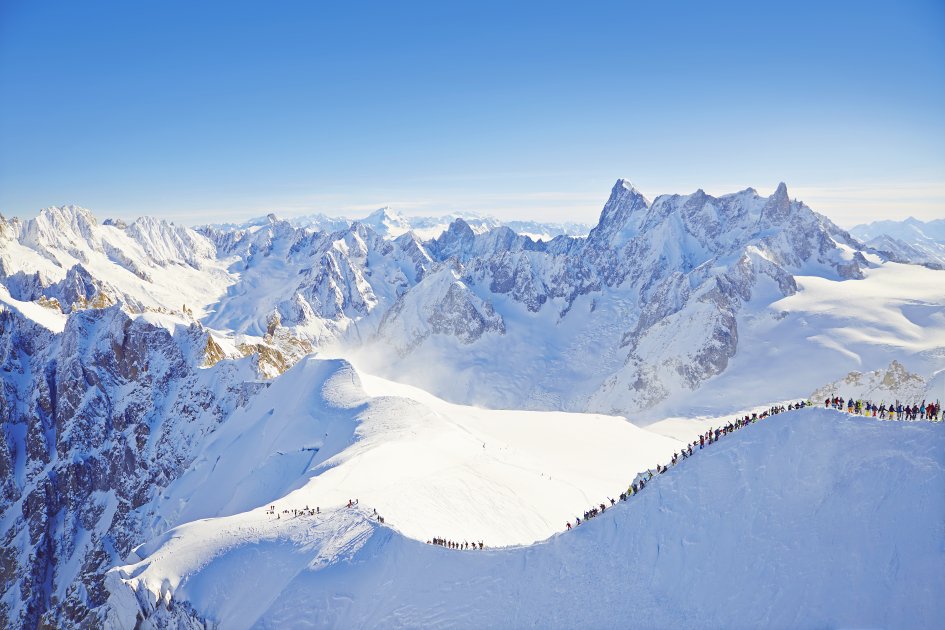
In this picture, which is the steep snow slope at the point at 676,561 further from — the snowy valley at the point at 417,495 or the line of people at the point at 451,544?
the line of people at the point at 451,544

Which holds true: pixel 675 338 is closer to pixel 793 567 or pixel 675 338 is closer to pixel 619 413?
pixel 619 413

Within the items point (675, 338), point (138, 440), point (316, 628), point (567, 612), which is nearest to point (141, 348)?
point (138, 440)

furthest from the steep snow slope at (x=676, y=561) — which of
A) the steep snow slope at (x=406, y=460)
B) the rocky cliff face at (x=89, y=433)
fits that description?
the rocky cliff face at (x=89, y=433)

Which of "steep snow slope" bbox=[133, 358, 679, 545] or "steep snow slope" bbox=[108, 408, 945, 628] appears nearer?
"steep snow slope" bbox=[108, 408, 945, 628]

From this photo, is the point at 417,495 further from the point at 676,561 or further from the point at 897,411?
the point at 897,411


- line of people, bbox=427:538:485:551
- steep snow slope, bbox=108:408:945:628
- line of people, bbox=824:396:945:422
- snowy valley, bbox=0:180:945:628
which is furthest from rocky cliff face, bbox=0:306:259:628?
line of people, bbox=824:396:945:422

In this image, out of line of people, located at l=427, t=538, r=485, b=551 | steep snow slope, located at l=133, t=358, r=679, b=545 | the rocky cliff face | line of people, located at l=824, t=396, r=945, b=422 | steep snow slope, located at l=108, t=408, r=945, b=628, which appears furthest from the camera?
the rocky cliff face

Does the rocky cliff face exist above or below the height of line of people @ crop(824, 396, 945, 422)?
below

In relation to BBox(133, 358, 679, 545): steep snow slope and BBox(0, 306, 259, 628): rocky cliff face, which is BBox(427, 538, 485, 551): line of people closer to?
BBox(133, 358, 679, 545): steep snow slope

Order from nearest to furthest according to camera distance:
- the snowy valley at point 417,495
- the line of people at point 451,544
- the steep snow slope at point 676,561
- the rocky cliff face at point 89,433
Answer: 1. the steep snow slope at point 676,561
2. the snowy valley at point 417,495
3. the line of people at point 451,544
4. the rocky cliff face at point 89,433

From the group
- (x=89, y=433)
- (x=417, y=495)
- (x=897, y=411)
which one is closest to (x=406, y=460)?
(x=417, y=495)
